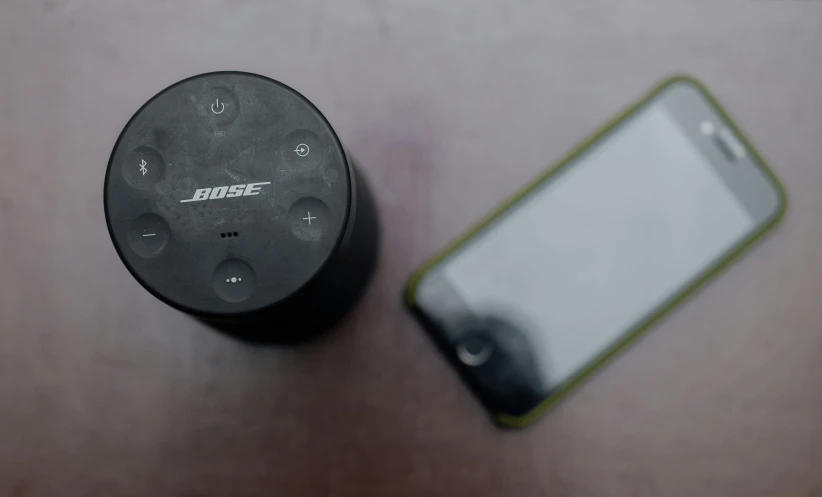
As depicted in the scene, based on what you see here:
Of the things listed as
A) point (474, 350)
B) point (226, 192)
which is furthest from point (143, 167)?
point (474, 350)

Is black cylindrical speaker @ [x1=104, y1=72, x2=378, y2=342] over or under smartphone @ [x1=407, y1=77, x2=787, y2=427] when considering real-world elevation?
over

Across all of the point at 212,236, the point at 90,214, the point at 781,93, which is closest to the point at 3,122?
the point at 90,214

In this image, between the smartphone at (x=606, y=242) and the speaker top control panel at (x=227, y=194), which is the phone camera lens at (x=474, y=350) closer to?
the smartphone at (x=606, y=242)

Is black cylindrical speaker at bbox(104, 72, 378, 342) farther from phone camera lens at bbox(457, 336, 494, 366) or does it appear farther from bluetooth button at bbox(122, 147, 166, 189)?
phone camera lens at bbox(457, 336, 494, 366)

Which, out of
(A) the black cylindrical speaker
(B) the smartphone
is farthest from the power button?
(B) the smartphone

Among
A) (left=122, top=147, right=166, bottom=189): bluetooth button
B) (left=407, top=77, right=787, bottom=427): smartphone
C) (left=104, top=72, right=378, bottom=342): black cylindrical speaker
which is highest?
(left=122, top=147, right=166, bottom=189): bluetooth button

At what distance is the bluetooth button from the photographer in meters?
0.24

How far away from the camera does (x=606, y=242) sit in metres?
0.34

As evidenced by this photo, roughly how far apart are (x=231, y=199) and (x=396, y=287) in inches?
4.3

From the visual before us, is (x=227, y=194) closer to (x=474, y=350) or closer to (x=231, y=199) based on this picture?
(x=231, y=199)

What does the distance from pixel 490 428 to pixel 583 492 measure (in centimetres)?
6

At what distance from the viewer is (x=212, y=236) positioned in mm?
237

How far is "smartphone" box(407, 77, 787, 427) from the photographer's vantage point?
0.33 m

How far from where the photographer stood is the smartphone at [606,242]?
0.33 metres
